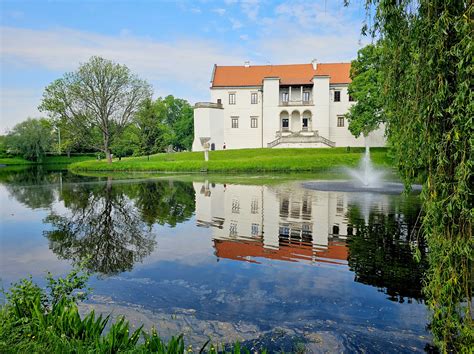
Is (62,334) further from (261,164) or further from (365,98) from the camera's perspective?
(365,98)

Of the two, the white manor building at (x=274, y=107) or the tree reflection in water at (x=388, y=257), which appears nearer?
the tree reflection in water at (x=388, y=257)

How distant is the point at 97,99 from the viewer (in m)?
46.2

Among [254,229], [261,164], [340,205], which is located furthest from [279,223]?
[261,164]

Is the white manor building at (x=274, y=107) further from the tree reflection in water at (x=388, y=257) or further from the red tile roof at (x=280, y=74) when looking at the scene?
the tree reflection in water at (x=388, y=257)

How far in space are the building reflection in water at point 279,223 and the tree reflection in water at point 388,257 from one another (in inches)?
15.5

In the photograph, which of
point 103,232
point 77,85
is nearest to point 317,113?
point 77,85

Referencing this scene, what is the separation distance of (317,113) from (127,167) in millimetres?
29162

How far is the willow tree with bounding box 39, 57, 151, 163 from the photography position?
45312mm

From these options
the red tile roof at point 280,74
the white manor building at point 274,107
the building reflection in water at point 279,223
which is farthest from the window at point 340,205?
the red tile roof at point 280,74

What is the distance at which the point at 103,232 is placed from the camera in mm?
12125

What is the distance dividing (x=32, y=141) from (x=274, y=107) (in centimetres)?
4418

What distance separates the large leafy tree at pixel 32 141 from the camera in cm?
6806

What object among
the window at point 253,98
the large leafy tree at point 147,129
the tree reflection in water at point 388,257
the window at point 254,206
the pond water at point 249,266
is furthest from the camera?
the window at point 253,98

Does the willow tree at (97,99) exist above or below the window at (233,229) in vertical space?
above
